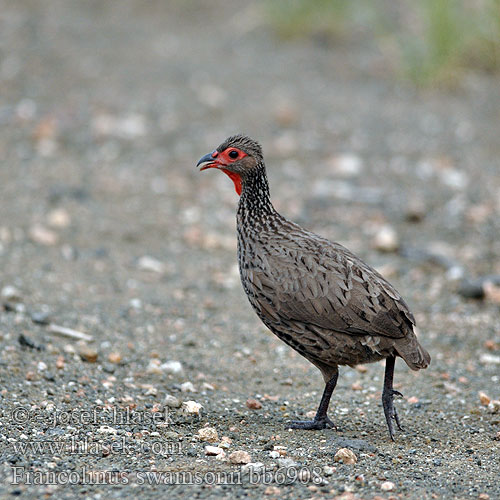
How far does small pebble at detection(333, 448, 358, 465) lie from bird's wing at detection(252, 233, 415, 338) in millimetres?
676

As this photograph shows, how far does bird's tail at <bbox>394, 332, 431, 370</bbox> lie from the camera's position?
15.3ft

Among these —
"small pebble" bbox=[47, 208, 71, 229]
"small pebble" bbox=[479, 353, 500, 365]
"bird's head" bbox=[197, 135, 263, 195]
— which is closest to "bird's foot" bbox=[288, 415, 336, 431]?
"bird's head" bbox=[197, 135, 263, 195]

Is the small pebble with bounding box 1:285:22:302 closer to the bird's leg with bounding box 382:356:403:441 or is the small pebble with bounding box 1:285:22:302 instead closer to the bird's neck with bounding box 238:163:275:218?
the bird's neck with bounding box 238:163:275:218

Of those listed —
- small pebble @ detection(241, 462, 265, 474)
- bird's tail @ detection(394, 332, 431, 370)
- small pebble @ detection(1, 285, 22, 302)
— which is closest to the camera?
small pebble @ detection(241, 462, 265, 474)

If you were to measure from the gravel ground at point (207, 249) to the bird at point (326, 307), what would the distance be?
464 millimetres

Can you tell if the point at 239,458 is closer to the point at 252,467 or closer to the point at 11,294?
the point at 252,467

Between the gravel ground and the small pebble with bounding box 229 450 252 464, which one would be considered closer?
the small pebble with bounding box 229 450 252 464

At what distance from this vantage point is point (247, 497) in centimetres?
389

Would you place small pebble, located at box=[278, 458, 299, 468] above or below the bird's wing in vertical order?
below

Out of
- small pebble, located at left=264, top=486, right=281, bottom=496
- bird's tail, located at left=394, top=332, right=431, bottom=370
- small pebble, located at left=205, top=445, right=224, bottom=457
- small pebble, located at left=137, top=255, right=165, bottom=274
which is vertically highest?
small pebble, located at left=137, top=255, right=165, bottom=274

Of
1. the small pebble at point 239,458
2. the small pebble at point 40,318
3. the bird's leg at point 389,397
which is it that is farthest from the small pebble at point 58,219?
the small pebble at point 239,458

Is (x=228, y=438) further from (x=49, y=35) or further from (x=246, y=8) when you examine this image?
(x=246, y=8)

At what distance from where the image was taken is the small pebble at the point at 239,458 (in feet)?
13.9

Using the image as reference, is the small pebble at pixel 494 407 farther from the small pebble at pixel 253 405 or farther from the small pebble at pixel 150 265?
the small pebble at pixel 150 265
